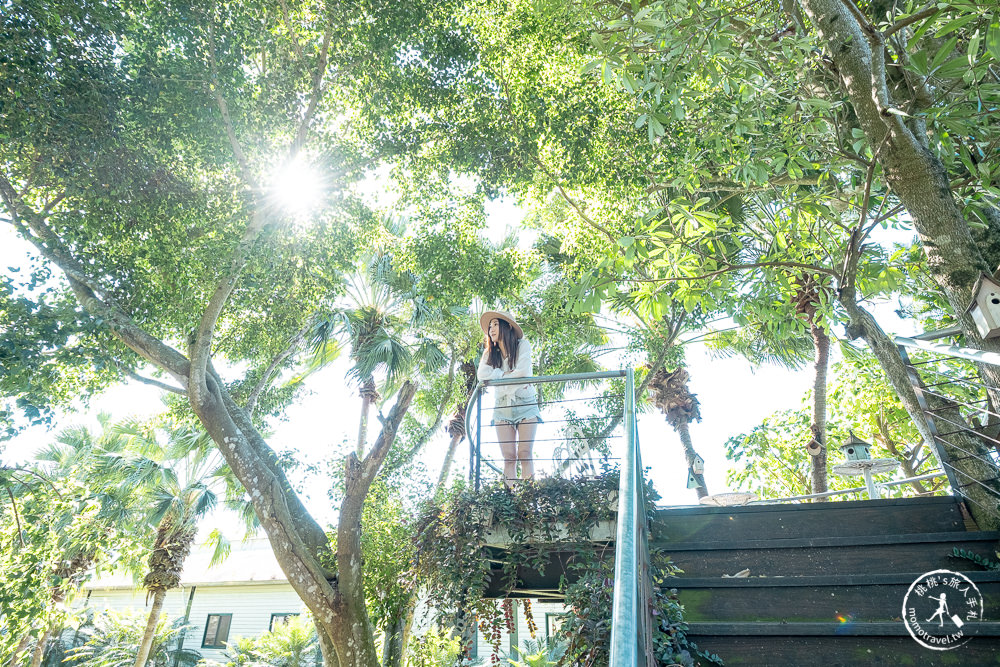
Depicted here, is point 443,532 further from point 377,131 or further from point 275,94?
point 275,94

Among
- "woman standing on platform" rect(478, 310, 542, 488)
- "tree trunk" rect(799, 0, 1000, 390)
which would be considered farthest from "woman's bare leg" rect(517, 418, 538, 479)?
"tree trunk" rect(799, 0, 1000, 390)

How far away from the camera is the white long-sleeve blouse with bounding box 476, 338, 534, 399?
5.69m

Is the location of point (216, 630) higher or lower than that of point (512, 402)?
Result: lower

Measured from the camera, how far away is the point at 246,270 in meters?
6.83

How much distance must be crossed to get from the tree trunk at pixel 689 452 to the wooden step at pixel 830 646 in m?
8.18

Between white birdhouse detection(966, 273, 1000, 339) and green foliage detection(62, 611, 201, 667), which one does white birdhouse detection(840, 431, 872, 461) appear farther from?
green foliage detection(62, 611, 201, 667)

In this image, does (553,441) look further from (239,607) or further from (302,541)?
(239,607)

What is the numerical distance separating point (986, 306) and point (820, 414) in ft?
23.1

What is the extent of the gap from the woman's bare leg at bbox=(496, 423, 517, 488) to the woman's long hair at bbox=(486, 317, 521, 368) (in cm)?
66

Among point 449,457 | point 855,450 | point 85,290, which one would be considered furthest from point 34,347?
point 855,450

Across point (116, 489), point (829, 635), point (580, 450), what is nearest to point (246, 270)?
point (580, 450)

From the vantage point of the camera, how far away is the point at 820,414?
939 centimetres

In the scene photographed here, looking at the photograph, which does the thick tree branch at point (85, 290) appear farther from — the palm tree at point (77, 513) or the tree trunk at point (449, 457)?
the tree trunk at point (449, 457)

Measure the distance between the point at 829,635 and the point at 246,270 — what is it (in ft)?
21.7
